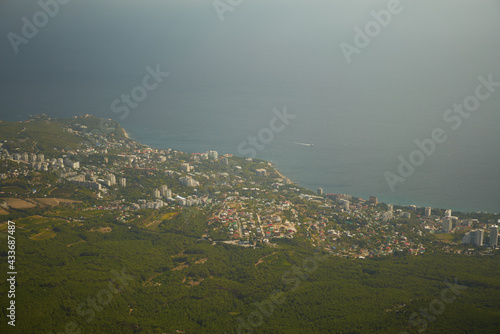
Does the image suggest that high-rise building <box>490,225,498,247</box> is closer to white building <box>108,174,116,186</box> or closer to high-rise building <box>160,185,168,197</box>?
high-rise building <box>160,185,168,197</box>

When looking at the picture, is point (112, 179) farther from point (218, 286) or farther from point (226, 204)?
point (218, 286)

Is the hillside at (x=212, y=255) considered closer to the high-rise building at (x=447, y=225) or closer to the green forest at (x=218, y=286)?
the green forest at (x=218, y=286)

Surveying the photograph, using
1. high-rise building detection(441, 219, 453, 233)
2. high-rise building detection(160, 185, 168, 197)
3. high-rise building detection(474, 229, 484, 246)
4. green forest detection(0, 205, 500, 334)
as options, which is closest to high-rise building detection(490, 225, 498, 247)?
high-rise building detection(474, 229, 484, 246)

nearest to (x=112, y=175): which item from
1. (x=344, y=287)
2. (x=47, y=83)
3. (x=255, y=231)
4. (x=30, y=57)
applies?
(x=255, y=231)

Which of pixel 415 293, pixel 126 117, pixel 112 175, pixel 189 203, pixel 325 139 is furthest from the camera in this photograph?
pixel 126 117

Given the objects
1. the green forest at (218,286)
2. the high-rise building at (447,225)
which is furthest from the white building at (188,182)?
the high-rise building at (447,225)

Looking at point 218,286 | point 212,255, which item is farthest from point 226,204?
point 218,286

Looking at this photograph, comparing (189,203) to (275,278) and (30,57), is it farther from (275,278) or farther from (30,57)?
(30,57)

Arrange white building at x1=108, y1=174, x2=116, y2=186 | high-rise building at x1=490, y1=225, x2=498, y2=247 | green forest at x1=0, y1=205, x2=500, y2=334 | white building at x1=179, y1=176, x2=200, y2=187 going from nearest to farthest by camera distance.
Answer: green forest at x1=0, y1=205, x2=500, y2=334 → high-rise building at x1=490, y1=225, x2=498, y2=247 → white building at x1=108, y1=174, x2=116, y2=186 → white building at x1=179, y1=176, x2=200, y2=187
